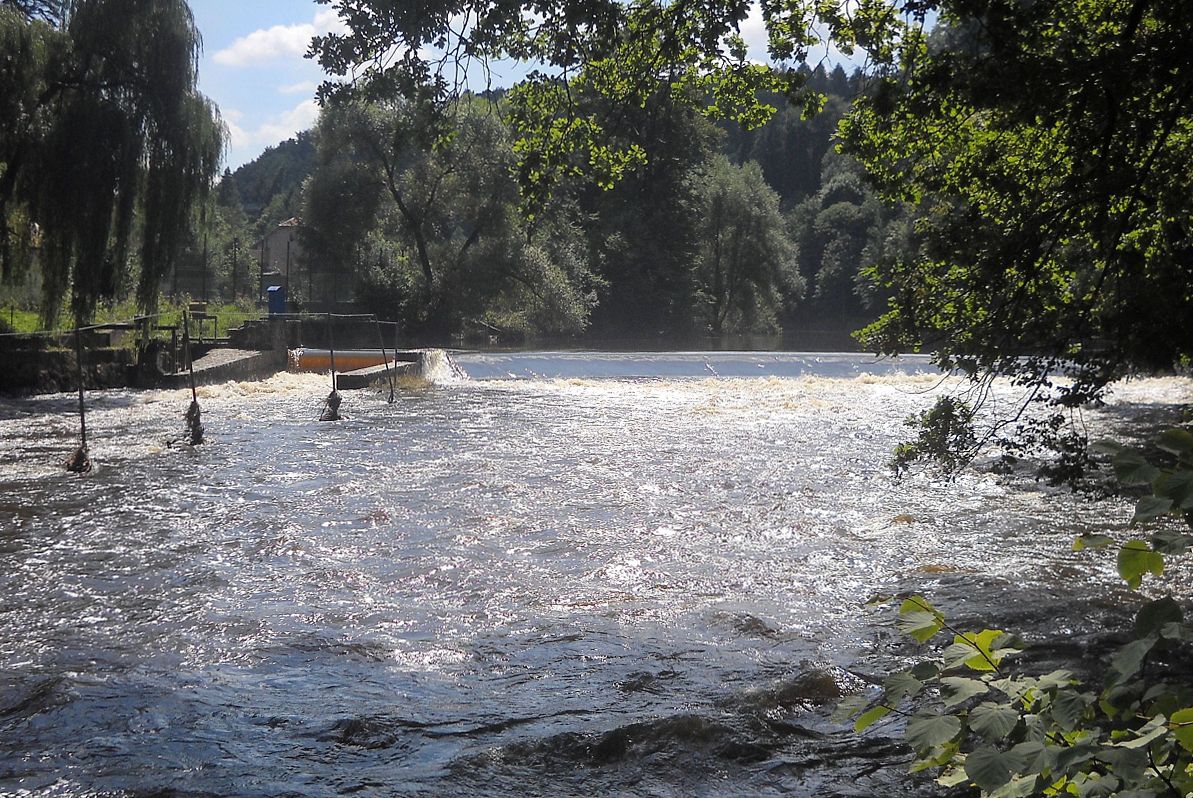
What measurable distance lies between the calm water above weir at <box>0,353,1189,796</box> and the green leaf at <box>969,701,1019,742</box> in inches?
92.3

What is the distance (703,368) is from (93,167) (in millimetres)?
15440

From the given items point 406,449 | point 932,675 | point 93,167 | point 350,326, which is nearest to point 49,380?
point 93,167

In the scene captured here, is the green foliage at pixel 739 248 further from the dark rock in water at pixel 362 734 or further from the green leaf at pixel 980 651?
the green leaf at pixel 980 651

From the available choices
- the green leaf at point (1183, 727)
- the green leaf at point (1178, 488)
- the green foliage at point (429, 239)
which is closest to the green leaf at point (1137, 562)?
the green leaf at point (1178, 488)

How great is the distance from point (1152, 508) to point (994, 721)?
0.58m

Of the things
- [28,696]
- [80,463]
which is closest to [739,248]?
[80,463]

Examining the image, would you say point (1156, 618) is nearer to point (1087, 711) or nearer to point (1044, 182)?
point (1087, 711)

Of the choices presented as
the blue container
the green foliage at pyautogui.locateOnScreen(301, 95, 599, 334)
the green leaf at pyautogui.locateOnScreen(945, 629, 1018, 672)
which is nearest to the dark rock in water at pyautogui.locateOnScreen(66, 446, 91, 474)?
the green leaf at pyautogui.locateOnScreen(945, 629, 1018, 672)

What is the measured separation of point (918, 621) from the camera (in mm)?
2750

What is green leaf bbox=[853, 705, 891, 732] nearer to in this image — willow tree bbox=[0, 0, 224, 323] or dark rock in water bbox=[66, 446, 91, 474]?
dark rock in water bbox=[66, 446, 91, 474]

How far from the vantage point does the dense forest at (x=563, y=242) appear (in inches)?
1662

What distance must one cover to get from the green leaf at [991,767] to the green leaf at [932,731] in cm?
8

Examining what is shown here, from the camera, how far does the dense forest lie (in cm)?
4222

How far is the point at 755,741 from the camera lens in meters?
5.39
